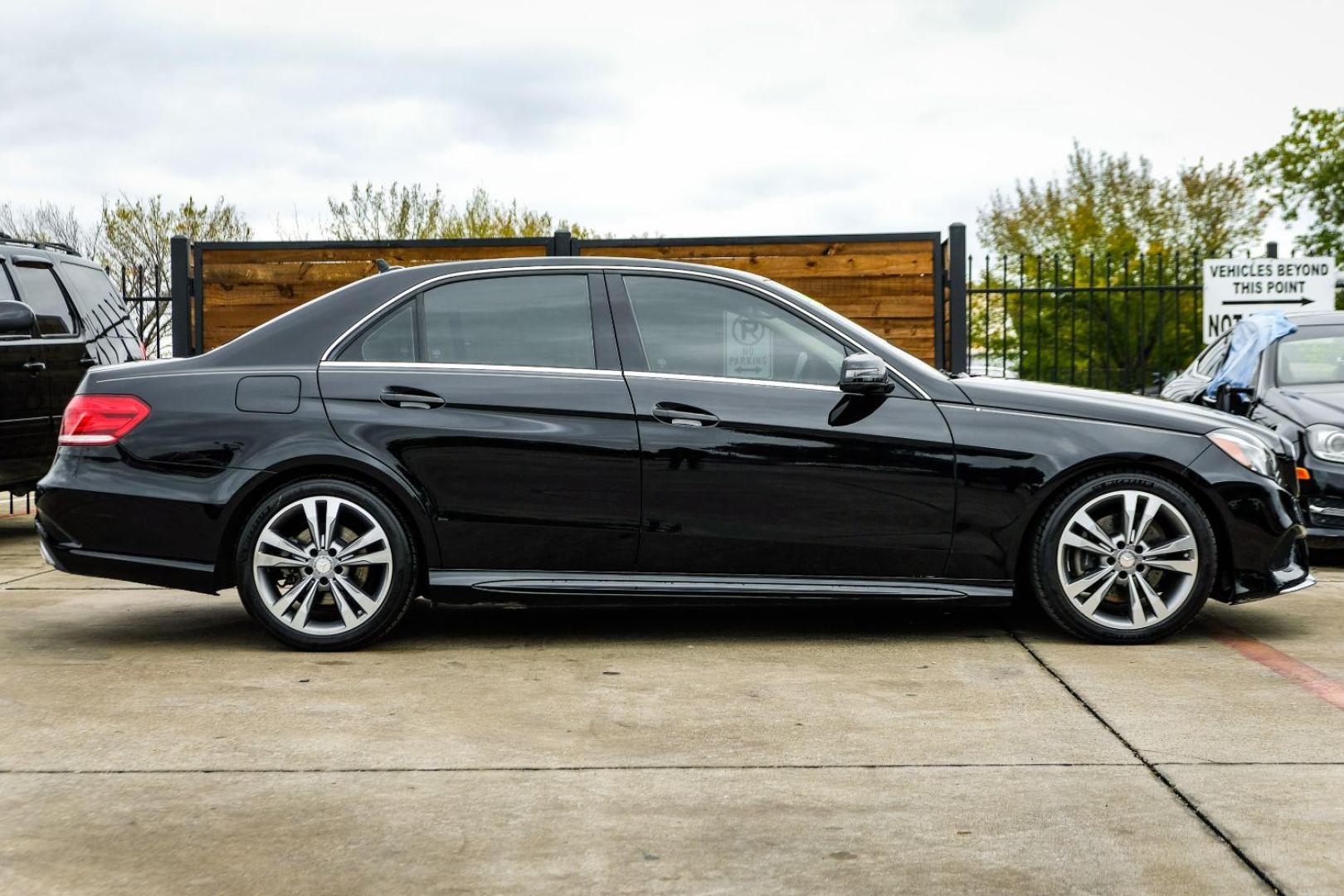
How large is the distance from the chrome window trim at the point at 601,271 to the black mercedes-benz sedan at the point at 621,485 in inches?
0.8

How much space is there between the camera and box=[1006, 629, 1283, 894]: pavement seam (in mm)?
3162

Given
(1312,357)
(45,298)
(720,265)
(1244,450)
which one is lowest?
(1244,450)

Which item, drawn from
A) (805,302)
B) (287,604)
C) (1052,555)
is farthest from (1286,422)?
(287,604)

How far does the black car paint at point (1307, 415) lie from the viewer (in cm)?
772

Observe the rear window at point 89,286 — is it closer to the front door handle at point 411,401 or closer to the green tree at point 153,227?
the front door handle at point 411,401

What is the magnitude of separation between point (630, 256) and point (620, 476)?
5994 mm

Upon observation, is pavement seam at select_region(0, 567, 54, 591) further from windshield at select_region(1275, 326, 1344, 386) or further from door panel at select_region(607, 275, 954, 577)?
windshield at select_region(1275, 326, 1344, 386)

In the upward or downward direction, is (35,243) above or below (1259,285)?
above

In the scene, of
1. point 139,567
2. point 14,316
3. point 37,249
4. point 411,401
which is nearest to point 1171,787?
point 411,401

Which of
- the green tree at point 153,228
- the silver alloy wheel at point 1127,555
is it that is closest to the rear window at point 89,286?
the silver alloy wheel at point 1127,555

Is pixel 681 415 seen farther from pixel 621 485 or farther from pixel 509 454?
pixel 509 454

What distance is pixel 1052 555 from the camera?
5.61 meters

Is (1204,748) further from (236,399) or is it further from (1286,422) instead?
(1286,422)

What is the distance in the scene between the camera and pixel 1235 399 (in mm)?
8758
